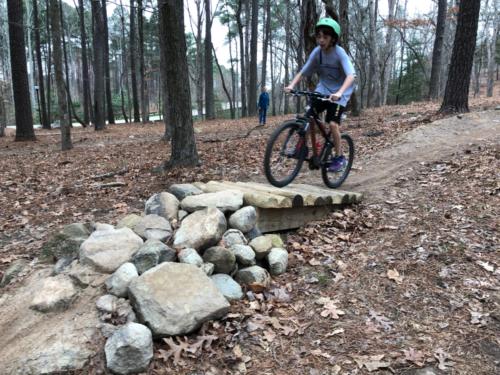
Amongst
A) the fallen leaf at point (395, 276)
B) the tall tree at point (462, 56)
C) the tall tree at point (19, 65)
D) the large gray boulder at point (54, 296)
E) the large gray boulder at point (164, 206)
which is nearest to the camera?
the large gray boulder at point (54, 296)

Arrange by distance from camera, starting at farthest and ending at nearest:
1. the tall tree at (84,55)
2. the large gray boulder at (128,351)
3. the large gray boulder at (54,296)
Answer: the tall tree at (84,55)
the large gray boulder at (54,296)
the large gray boulder at (128,351)

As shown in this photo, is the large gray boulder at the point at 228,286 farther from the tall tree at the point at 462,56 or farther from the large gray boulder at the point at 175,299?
the tall tree at the point at 462,56

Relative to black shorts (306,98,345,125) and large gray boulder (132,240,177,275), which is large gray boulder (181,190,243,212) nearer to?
large gray boulder (132,240,177,275)

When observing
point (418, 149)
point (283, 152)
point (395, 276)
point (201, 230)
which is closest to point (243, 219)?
point (201, 230)

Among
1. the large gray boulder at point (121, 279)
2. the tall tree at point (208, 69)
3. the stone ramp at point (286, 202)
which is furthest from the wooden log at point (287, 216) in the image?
the tall tree at point (208, 69)

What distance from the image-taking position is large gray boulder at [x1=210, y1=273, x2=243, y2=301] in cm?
379

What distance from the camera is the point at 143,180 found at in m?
7.46

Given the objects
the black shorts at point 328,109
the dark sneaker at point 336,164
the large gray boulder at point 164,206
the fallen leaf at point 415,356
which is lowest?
the fallen leaf at point 415,356

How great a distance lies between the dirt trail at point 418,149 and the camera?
6.65 metres

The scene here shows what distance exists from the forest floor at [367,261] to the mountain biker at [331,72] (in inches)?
53.0

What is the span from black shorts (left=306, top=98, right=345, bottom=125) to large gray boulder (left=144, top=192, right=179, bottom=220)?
201cm

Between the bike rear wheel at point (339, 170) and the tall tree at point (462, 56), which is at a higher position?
the tall tree at point (462, 56)

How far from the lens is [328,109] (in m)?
5.39

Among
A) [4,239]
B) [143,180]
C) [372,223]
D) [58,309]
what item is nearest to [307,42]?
[143,180]
